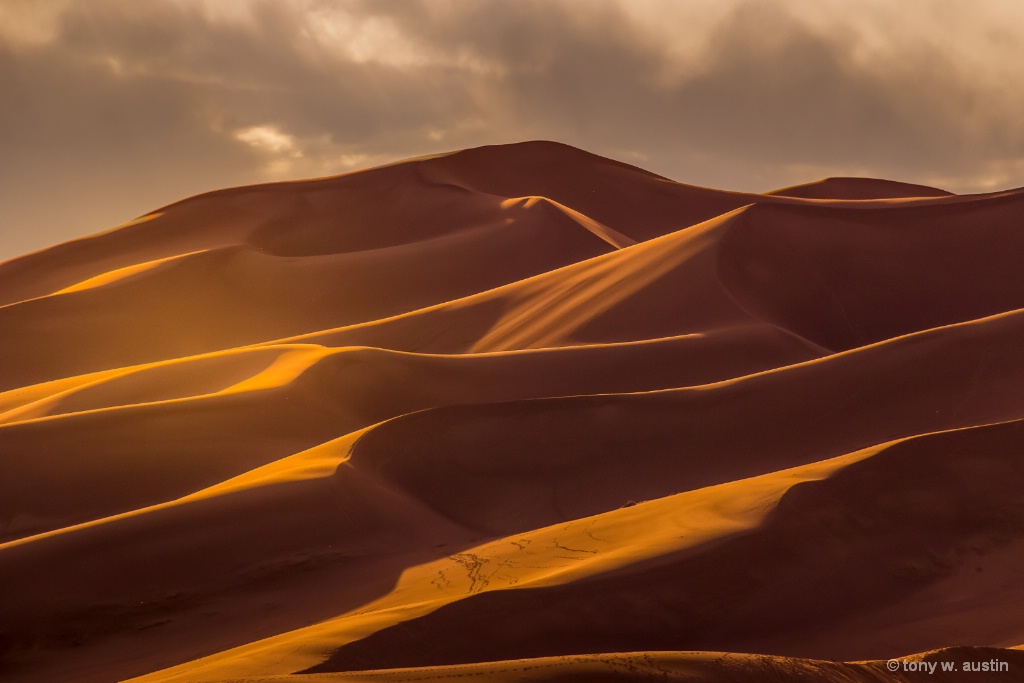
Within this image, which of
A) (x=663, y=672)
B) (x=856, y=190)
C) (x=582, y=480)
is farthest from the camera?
(x=856, y=190)

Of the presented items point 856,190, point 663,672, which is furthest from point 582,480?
point 856,190

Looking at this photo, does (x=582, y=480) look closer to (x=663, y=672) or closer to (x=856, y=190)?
(x=663, y=672)

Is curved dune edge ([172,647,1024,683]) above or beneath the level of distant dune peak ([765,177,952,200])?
beneath

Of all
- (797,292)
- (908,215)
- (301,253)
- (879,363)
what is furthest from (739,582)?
(301,253)

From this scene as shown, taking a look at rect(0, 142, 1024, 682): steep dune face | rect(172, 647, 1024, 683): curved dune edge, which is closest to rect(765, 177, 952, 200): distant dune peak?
rect(0, 142, 1024, 682): steep dune face

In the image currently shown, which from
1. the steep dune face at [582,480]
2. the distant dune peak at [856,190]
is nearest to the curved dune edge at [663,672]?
the steep dune face at [582,480]

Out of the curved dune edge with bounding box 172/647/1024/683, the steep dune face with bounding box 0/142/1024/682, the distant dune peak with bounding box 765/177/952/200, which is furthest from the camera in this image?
the distant dune peak with bounding box 765/177/952/200

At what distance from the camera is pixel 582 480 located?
54.3ft

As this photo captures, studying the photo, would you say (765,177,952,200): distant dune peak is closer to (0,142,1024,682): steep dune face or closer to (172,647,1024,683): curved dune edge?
(0,142,1024,682): steep dune face

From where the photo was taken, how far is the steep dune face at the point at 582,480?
10.3 meters

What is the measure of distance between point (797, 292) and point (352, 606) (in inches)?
762

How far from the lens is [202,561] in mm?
12961

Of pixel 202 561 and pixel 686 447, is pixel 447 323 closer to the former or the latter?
pixel 686 447

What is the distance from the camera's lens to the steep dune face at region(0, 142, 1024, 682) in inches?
407
